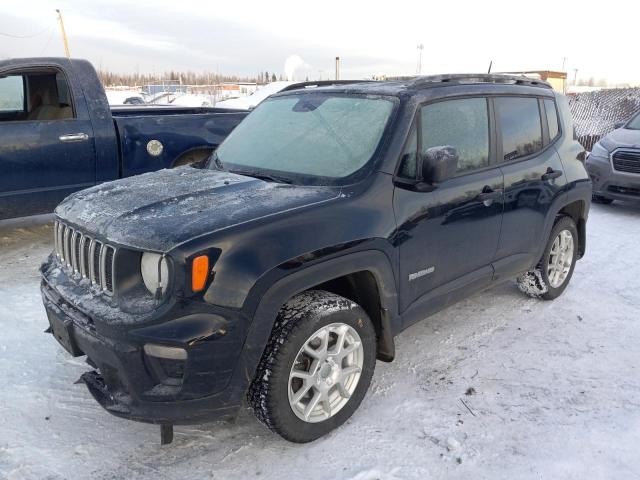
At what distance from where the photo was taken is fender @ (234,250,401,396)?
245 centimetres

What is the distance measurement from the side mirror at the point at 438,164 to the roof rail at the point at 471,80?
593mm

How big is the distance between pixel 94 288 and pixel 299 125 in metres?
1.70

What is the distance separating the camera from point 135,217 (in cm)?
263

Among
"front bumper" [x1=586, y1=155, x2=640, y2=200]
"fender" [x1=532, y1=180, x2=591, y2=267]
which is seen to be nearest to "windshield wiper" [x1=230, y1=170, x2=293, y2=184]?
"fender" [x1=532, y1=180, x2=591, y2=267]

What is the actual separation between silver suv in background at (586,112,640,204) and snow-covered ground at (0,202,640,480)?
4271 mm

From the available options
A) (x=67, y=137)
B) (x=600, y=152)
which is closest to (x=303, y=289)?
(x=67, y=137)

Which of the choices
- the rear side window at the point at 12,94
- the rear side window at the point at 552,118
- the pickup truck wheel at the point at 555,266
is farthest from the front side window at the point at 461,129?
the rear side window at the point at 12,94

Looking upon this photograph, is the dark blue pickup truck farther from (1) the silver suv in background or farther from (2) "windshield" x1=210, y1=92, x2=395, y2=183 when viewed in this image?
(1) the silver suv in background

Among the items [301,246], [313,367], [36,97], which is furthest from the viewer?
[36,97]

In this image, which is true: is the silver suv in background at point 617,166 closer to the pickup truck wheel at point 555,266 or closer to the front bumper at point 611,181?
the front bumper at point 611,181

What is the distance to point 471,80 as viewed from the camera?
12.4 feet

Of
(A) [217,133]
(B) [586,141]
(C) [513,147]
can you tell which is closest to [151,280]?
(C) [513,147]

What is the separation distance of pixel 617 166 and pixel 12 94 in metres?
8.19

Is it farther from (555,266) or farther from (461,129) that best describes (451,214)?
(555,266)
